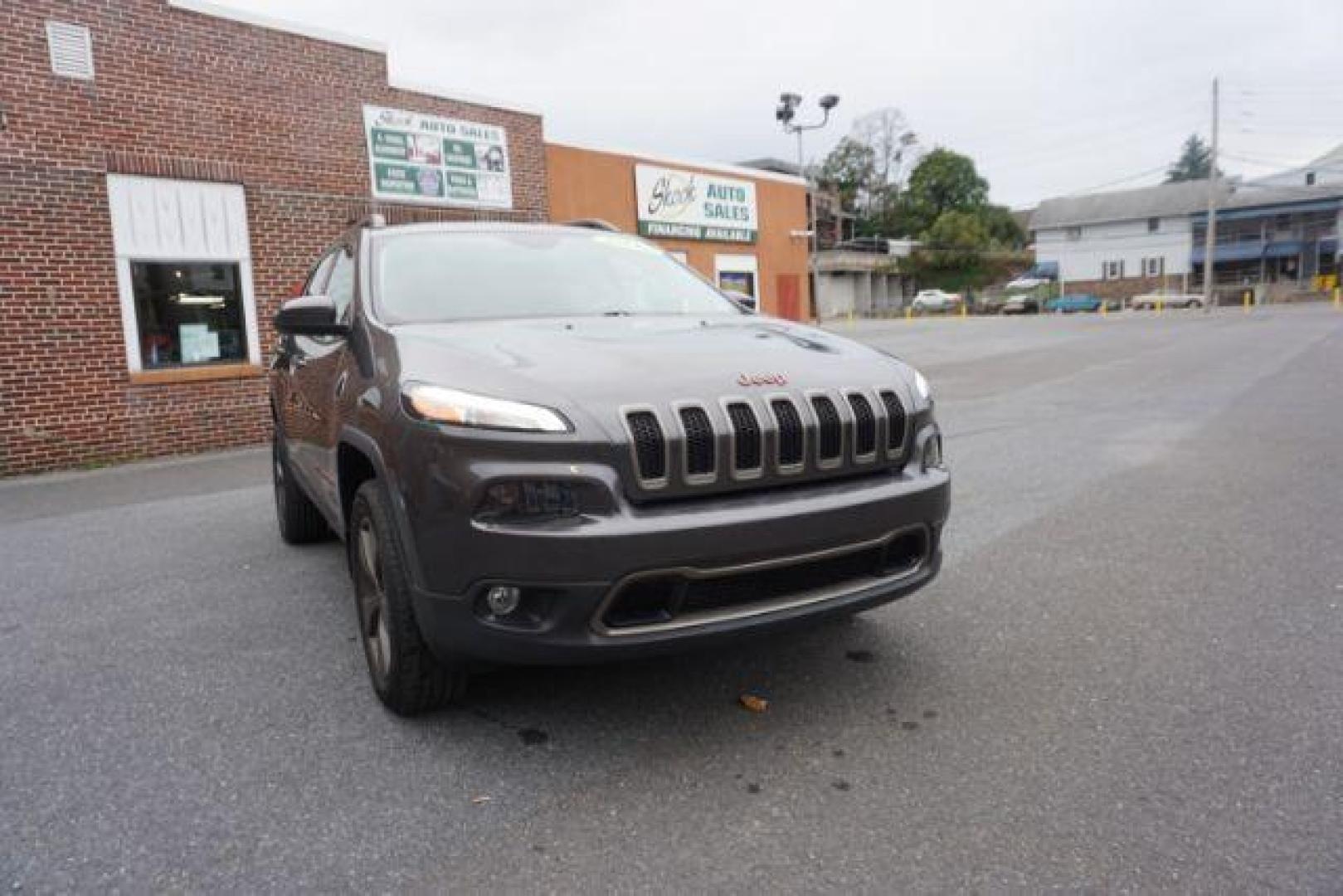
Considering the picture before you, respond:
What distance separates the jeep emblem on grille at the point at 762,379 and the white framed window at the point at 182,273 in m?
9.35

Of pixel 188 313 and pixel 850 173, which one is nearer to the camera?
pixel 188 313

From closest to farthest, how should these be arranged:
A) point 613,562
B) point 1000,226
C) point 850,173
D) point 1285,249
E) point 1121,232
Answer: point 613,562, point 1285,249, point 1121,232, point 1000,226, point 850,173

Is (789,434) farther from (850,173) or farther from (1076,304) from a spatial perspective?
(850,173)

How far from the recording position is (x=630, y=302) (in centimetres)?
384

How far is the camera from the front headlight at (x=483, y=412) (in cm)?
243

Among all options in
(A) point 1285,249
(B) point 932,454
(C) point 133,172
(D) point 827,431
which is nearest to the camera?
(D) point 827,431

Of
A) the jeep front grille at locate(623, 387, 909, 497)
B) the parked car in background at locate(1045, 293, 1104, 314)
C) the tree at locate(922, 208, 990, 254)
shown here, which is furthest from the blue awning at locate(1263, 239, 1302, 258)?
the jeep front grille at locate(623, 387, 909, 497)

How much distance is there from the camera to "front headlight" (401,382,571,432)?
2.43 m

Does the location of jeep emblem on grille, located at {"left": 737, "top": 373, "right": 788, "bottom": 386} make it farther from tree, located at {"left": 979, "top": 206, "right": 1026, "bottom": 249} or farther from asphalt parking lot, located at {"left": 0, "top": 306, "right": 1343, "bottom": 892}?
tree, located at {"left": 979, "top": 206, "right": 1026, "bottom": 249}

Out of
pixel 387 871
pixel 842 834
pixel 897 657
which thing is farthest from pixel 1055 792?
pixel 387 871

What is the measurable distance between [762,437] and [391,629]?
1.29m

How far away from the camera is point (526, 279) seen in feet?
12.4

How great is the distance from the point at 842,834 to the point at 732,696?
0.82 metres

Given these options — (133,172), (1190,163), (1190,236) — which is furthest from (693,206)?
(1190,163)
